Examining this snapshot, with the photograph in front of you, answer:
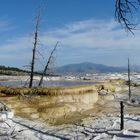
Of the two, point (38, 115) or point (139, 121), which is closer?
point (139, 121)

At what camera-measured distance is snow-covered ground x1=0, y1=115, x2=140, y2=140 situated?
16.4 m

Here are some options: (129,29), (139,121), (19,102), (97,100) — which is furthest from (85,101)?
(129,29)

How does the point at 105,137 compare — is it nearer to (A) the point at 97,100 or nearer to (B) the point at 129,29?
(B) the point at 129,29

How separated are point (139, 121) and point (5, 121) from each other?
7959mm

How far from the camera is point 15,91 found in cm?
2938

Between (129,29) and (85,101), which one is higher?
(129,29)

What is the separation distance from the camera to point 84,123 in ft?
69.6

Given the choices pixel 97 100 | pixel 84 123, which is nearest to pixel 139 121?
pixel 84 123

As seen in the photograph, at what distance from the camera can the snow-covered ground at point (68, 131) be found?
1641 cm

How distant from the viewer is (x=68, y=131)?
18.4m

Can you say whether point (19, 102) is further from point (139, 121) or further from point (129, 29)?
point (129, 29)

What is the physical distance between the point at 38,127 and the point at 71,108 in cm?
1101

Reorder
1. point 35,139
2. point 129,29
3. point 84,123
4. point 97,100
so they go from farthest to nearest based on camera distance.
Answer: point 97,100 → point 84,123 → point 35,139 → point 129,29

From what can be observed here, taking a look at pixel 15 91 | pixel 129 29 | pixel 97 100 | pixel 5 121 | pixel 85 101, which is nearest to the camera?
pixel 129 29
